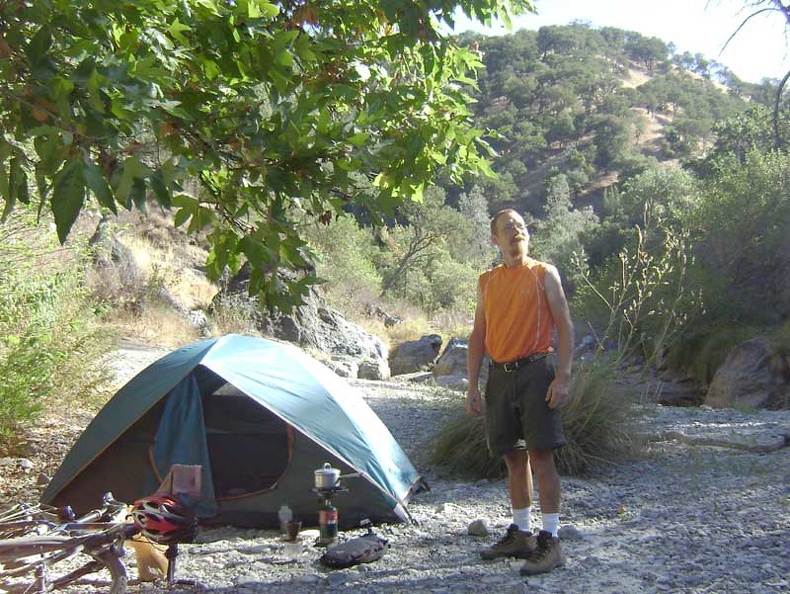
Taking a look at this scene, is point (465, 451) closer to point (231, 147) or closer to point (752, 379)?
point (231, 147)

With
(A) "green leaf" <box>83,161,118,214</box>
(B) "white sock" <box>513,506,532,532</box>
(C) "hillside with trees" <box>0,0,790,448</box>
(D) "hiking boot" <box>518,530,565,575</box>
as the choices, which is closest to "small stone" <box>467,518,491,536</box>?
(B) "white sock" <box>513,506,532,532</box>

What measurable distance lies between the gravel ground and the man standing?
19cm

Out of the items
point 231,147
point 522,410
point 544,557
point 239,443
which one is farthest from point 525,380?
point 239,443

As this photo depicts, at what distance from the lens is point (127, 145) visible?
2756mm

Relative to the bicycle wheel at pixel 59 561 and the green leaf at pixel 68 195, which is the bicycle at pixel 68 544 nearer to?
the bicycle wheel at pixel 59 561

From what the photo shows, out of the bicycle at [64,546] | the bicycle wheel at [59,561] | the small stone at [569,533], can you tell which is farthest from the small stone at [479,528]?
the bicycle wheel at [59,561]

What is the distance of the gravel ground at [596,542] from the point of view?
409cm

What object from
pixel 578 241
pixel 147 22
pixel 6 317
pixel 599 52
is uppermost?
pixel 599 52

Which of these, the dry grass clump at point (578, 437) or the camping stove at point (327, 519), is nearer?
the camping stove at point (327, 519)

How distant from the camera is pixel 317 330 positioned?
53.6 feet

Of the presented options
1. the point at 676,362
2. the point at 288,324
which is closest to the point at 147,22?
the point at 288,324

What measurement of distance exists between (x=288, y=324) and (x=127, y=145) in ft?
43.1

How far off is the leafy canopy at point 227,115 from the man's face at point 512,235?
12.3 inches

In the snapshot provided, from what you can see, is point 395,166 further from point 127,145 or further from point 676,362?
point 676,362
